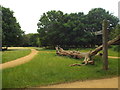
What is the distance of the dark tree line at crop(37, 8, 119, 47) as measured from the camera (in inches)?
1337

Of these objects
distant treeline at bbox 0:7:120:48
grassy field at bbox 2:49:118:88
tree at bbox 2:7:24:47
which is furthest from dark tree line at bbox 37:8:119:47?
grassy field at bbox 2:49:118:88

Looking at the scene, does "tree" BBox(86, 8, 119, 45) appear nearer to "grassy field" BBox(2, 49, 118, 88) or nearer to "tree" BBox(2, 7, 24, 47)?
"tree" BBox(2, 7, 24, 47)

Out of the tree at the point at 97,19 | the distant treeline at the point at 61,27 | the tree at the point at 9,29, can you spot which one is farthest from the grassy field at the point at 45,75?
the tree at the point at 97,19

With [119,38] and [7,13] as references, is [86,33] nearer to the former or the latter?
[7,13]

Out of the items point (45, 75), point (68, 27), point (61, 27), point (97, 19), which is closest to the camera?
point (45, 75)

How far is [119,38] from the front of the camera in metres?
8.34

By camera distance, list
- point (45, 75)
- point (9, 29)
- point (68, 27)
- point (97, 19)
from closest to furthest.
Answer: point (45, 75)
point (9, 29)
point (68, 27)
point (97, 19)

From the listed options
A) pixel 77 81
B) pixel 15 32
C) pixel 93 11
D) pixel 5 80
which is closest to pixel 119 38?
pixel 77 81

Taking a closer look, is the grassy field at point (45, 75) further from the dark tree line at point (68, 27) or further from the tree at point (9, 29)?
the tree at point (9, 29)

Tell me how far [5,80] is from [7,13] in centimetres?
3166

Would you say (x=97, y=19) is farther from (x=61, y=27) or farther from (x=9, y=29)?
(x=9, y=29)

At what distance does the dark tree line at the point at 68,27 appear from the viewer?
34.0 metres

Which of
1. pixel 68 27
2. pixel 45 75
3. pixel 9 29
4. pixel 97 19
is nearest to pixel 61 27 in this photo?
pixel 68 27

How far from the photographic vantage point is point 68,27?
3359 cm
